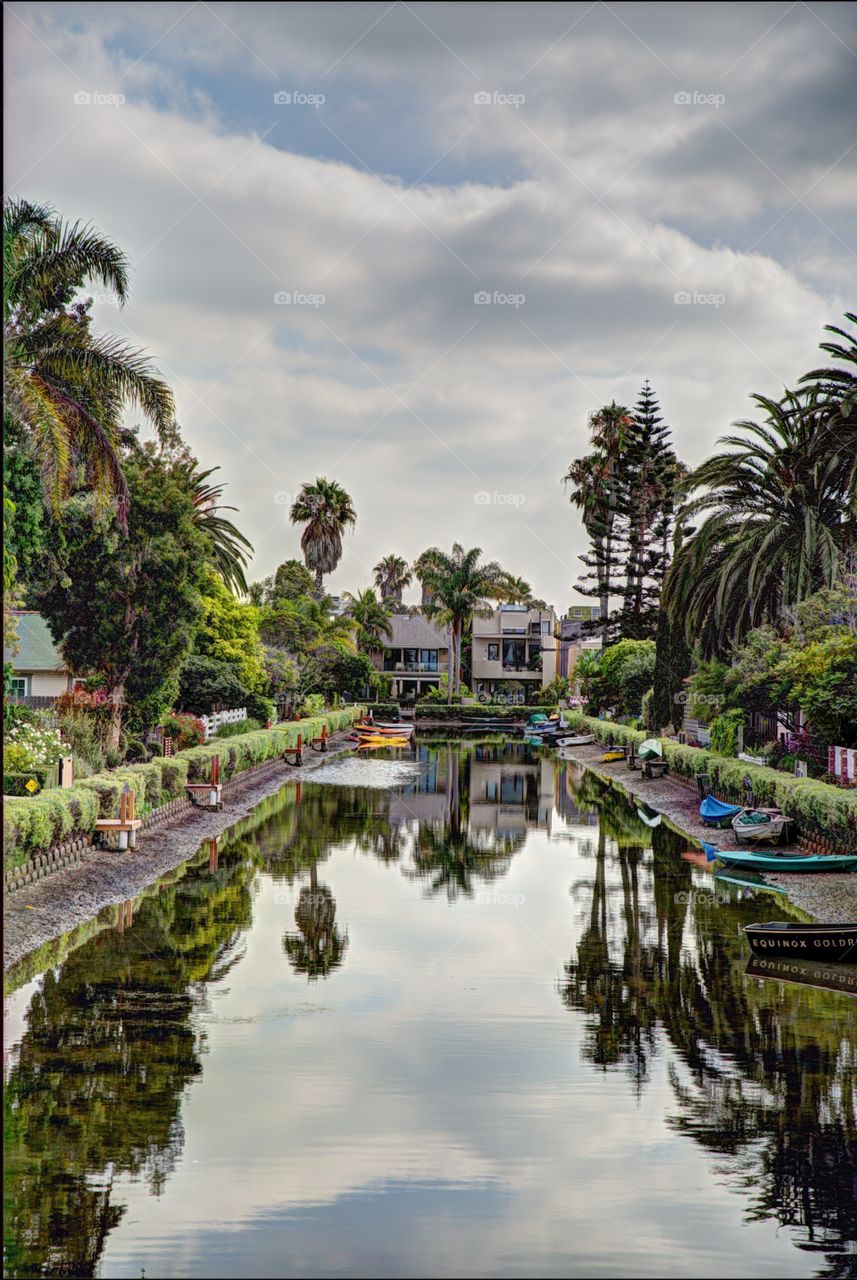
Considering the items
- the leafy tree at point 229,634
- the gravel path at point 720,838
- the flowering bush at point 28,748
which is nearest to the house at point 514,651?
the gravel path at point 720,838

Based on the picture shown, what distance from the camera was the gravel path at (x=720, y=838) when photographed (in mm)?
21188

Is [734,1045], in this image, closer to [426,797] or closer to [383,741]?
[426,797]

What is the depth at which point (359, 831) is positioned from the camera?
108 ft

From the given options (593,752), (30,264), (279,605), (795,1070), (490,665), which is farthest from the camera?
(490,665)

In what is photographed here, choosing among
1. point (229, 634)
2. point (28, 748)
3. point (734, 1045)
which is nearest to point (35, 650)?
point (229, 634)

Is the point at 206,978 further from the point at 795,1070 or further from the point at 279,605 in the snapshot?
the point at 279,605

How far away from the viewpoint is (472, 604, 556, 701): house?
4771 inches

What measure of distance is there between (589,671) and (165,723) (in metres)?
45.8

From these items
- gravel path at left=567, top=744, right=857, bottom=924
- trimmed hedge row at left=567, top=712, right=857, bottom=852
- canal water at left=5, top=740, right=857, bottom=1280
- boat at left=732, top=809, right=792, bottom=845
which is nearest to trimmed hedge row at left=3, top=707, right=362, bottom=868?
canal water at left=5, top=740, right=857, bottom=1280

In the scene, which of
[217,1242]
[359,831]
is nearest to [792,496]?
[359,831]

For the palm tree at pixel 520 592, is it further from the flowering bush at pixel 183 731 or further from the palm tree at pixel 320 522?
the flowering bush at pixel 183 731

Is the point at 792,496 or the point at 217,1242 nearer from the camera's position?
the point at 217,1242

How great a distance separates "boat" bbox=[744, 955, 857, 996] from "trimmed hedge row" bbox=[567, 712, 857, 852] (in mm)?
7155

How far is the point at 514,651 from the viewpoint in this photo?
122125 millimetres
